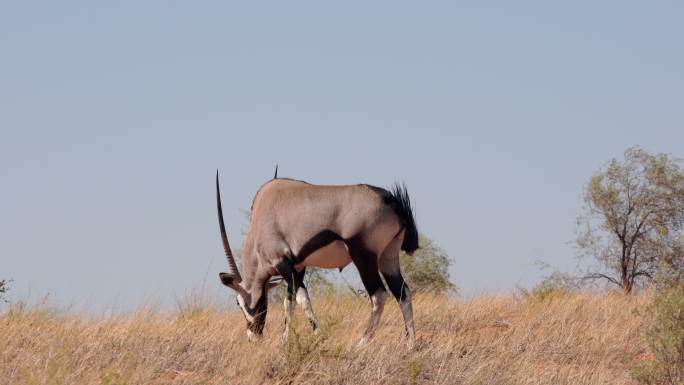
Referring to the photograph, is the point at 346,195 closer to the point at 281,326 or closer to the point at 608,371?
the point at 281,326

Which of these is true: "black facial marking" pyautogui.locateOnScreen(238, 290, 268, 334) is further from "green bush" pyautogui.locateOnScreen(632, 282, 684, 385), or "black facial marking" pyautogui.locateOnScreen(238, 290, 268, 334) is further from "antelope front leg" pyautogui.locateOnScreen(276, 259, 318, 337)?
"green bush" pyautogui.locateOnScreen(632, 282, 684, 385)

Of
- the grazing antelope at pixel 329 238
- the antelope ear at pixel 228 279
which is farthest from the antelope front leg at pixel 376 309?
the antelope ear at pixel 228 279

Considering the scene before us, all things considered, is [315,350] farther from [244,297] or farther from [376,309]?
[244,297]

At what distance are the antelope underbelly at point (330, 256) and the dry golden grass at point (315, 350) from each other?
34.2 inches

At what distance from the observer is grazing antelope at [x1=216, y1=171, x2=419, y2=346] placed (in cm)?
1295

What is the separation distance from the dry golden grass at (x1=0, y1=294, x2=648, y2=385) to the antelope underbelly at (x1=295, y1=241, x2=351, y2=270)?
87 cm

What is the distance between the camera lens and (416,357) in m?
10.5

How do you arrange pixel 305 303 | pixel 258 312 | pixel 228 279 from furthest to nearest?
1. pixel 228 279
2. pixel 258 312
3. pixel 305 303

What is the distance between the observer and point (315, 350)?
32.5 feet

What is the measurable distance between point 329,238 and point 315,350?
3.23 metres

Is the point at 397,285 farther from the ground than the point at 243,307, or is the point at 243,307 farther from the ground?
the point at 397,285

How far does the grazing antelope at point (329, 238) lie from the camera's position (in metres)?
13.0

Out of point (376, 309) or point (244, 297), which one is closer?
point (376, 309)

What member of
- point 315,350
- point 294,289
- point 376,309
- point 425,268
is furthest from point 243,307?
point 425,268
